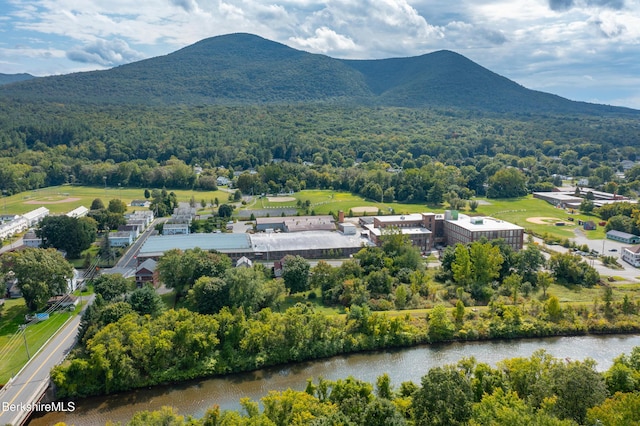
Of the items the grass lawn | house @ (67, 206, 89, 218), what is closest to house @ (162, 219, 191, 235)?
house @ (67, 206, 89, 218)

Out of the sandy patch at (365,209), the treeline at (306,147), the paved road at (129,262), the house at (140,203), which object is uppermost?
the treeline at (306,147)

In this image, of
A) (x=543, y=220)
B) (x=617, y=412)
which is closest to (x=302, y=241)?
(x=617, y=412)

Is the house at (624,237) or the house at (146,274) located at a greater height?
the house at (146,274)

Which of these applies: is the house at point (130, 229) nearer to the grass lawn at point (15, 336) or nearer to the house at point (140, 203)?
the house at point (140, 203)

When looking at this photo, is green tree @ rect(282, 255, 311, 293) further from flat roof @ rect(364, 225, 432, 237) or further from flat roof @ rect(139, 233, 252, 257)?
flat roof @ rect(364, 225, 432, 237)

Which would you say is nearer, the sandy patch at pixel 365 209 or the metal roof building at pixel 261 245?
the metal roof building at pixel 261 245

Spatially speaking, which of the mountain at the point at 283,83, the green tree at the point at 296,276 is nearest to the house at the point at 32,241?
the green tree at the point at 296,276

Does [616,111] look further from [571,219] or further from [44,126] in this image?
[44,126]

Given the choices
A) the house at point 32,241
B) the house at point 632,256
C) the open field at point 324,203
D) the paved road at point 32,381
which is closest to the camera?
the paved road at point 32,381
